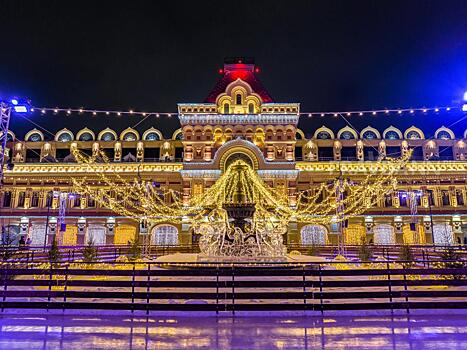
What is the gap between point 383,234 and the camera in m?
41.8

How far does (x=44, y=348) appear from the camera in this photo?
7.28m

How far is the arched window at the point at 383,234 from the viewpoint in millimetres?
41438

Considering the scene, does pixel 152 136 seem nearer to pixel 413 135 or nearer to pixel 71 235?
pixel 71 235

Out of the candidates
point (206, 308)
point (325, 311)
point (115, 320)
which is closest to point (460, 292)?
point (325, 311)

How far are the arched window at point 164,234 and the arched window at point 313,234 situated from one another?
1525cm

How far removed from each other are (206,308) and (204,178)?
102 feet

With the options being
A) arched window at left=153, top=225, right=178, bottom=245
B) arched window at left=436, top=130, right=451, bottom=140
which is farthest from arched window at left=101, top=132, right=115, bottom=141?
arched window at left=436, top=130, right=451, bottom=140

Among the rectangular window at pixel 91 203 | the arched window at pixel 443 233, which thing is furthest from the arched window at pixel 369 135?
the rectangular window at pixel 91 203

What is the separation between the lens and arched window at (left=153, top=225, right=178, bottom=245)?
1625 inches

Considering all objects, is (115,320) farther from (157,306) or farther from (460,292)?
(460,292)

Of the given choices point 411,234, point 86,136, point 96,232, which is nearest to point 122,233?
point 96,232

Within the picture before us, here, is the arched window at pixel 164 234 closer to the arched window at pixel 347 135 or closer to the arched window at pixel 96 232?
the arched window at pixel 96 232

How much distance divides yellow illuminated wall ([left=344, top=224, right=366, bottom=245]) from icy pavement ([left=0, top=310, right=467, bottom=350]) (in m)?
32.8

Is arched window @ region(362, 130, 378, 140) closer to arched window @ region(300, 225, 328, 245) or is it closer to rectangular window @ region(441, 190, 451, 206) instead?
rectangular window @ region(441, 190, 451, 206)
